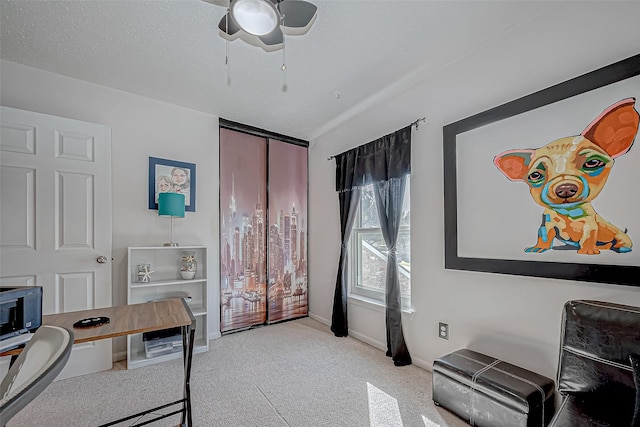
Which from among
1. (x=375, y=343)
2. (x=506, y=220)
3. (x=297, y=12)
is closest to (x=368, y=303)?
(x=375, y=343)

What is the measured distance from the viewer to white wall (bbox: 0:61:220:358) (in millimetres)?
2431

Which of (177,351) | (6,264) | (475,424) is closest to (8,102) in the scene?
(6,264)

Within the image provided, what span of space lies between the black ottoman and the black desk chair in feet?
6.46

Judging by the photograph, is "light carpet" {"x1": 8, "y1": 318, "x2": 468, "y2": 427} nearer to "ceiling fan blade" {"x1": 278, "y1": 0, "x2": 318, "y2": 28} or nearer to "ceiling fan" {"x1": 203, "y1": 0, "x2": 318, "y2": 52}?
"ceiling fan" {"x1": 203, "y1": 0, "x2": 318, "y2": 52}

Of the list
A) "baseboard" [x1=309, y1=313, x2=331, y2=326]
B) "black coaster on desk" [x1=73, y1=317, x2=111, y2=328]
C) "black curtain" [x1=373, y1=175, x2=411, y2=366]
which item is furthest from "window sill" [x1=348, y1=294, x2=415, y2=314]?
"black coaster on desk" [x1=73, y1=317, x2=111, y2=328]

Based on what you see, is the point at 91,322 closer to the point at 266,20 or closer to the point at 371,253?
the point at 266,20

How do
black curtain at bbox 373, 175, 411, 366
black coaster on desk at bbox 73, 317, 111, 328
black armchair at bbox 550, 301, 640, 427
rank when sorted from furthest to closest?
black curtain at bbox 373, 175, 411, 366 → black coaster on desk at bbox 73, 317, 111, 328 → black armchair at bbox 550, 301, 640, 427

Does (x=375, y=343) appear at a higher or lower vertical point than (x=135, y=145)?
lower

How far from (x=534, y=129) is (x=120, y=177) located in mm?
3447

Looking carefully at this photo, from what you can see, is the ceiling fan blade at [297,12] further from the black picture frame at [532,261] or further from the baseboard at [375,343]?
the baseboard at [375,343]

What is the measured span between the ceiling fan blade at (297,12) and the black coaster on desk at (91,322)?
197 cm

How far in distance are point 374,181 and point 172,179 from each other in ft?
7.00

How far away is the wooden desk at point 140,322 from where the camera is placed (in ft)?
4.55

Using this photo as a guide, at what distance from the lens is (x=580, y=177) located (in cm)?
163
